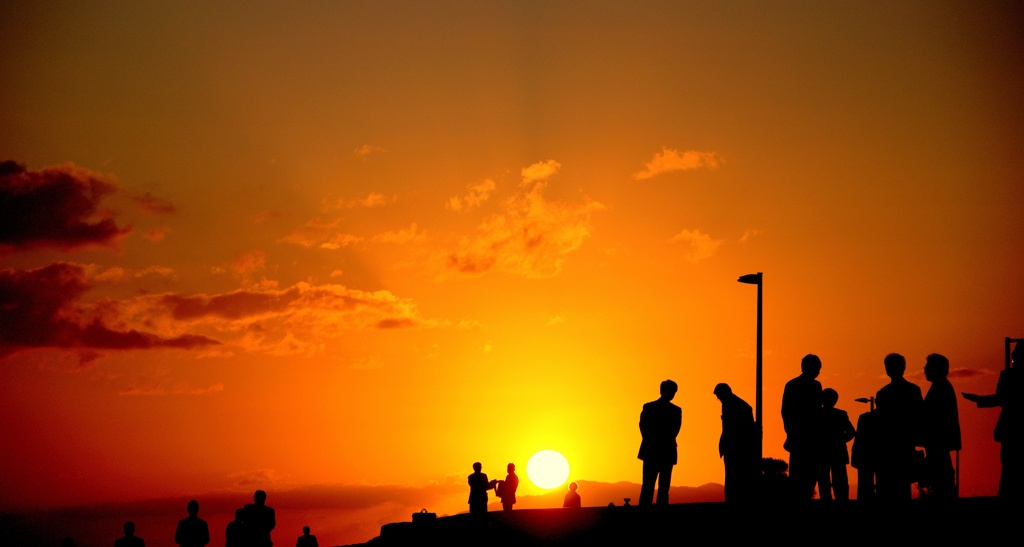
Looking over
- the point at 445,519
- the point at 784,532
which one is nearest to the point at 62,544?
the point at 445,519

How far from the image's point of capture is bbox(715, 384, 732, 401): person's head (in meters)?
18.5

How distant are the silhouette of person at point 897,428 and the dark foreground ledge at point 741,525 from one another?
32 centimetres

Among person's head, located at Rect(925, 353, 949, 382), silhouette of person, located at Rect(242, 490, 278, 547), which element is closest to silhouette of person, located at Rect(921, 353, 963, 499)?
person's head, located at Rect(925, 353, 949, 382)

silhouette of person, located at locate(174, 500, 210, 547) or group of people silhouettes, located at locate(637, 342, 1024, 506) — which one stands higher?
group of people silhouettes, located at locate(637, 342, 1024, 506)


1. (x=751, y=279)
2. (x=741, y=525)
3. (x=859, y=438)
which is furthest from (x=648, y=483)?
(x=751, y=279)

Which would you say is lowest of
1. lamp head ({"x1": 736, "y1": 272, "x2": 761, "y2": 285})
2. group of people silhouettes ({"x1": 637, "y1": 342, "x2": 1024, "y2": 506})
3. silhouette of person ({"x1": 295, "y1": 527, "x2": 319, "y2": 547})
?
silhouette of person ({"x1": 295, "y1": 527, "x2": 319, "y2": 547})

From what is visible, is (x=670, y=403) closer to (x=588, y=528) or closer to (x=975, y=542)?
(x=588, y=528)

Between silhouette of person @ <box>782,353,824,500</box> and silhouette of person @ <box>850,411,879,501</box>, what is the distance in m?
0.49

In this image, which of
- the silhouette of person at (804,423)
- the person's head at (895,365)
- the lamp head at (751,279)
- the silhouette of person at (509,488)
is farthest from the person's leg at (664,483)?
the lamp head at (751,279)

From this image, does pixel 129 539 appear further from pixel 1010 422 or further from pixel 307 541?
pixel 1010 422

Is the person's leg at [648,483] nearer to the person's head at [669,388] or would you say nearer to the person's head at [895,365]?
the person's head at [669,388]

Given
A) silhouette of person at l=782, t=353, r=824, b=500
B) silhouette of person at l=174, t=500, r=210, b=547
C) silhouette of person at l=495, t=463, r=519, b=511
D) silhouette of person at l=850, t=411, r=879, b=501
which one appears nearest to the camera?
silhouette of person at l=850, t=411, r=879, b=501

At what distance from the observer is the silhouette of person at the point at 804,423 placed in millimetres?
17031

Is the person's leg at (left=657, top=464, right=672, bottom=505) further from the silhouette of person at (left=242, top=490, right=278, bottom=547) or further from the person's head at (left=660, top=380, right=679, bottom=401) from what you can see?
the silhouette of person at (left=242, top=490, right=278, bottom=547)
